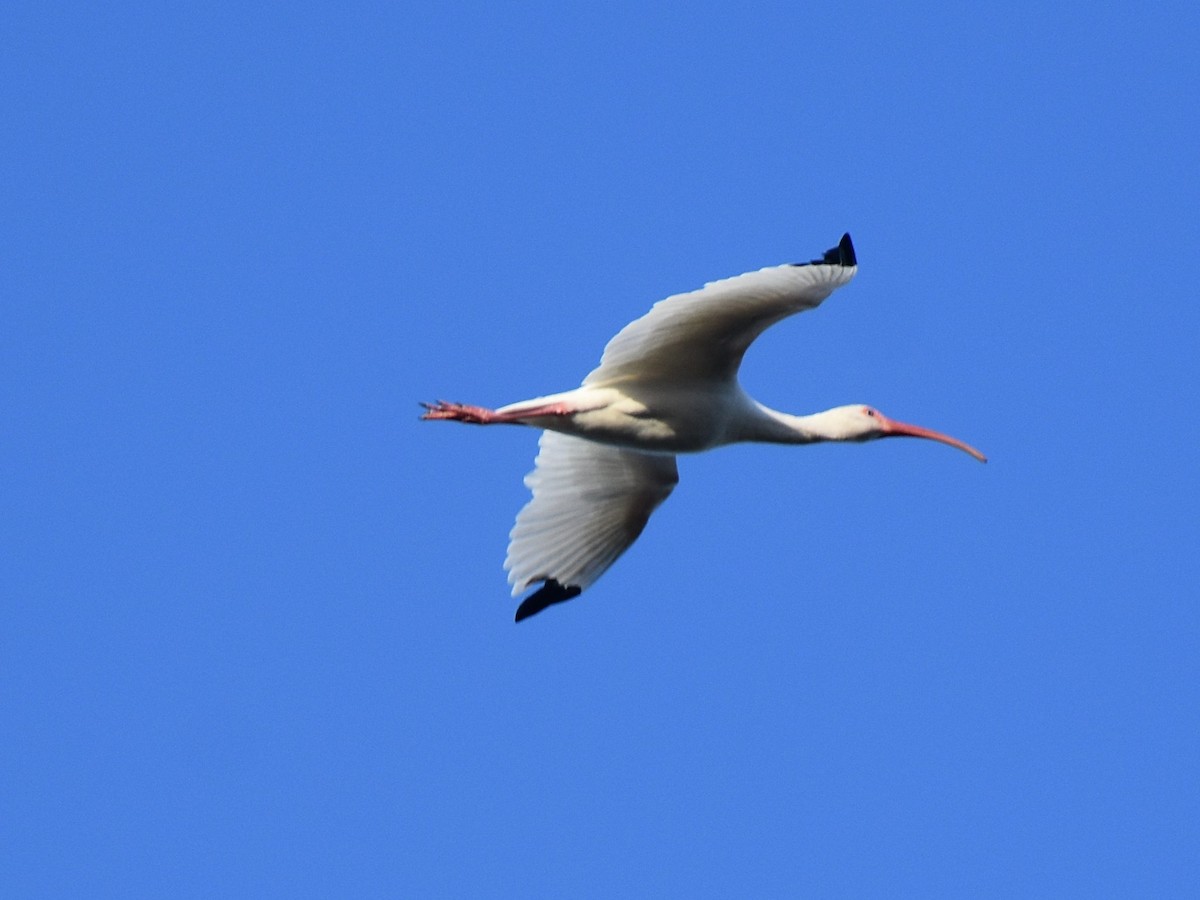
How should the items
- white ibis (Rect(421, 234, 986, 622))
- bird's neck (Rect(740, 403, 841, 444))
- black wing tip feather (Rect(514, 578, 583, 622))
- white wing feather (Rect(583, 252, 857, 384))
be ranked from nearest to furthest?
1. white wing feather (Rect(583, 252, 857, 384))
2. white ibis (Rect(421, 234, 986, 622))
3. bird's neck (Rect(740, 403, 841, 444))
4. black wing tip feather (Rect(514, 578, 583, 622))

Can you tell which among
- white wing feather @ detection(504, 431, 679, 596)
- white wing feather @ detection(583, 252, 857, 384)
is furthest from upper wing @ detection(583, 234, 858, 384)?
white wing feather @ detection(504, 431, 679, 596)

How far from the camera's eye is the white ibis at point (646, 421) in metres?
16.2

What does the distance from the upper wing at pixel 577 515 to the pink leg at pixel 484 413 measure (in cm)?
252

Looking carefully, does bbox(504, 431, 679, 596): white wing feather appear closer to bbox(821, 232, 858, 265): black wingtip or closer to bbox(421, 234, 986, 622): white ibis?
bbox(421, 234, 986, 622): white ibis

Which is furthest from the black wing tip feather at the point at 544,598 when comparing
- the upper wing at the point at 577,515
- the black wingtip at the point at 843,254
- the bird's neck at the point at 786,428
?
the black wingtip at the point at 843,254

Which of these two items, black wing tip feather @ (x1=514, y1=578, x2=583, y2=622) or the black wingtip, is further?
black wing tip feather @ (x1=514, y1=578, x2=583, y2=622)

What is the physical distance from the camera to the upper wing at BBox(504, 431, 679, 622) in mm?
19406

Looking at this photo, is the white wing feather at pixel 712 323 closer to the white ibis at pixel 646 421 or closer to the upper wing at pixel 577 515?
the white ibis at pixel 646 421

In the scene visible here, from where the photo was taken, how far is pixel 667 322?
53.8 feet

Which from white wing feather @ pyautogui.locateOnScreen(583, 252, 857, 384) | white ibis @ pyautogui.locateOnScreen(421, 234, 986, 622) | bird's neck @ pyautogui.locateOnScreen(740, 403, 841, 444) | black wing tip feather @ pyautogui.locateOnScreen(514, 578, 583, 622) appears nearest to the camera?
white wing feather @ pyautogui.locateOnScreen(583, 252, 857, 384)

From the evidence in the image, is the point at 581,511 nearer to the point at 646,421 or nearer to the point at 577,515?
the point at 577,515

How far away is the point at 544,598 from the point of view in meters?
19.4

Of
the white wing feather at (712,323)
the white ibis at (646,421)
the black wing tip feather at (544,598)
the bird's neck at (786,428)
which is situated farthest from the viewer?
the black wing tip feather at (544,598)

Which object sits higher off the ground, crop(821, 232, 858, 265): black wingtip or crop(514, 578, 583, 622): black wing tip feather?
crop(821, 232, 858, 265): black wingtip
